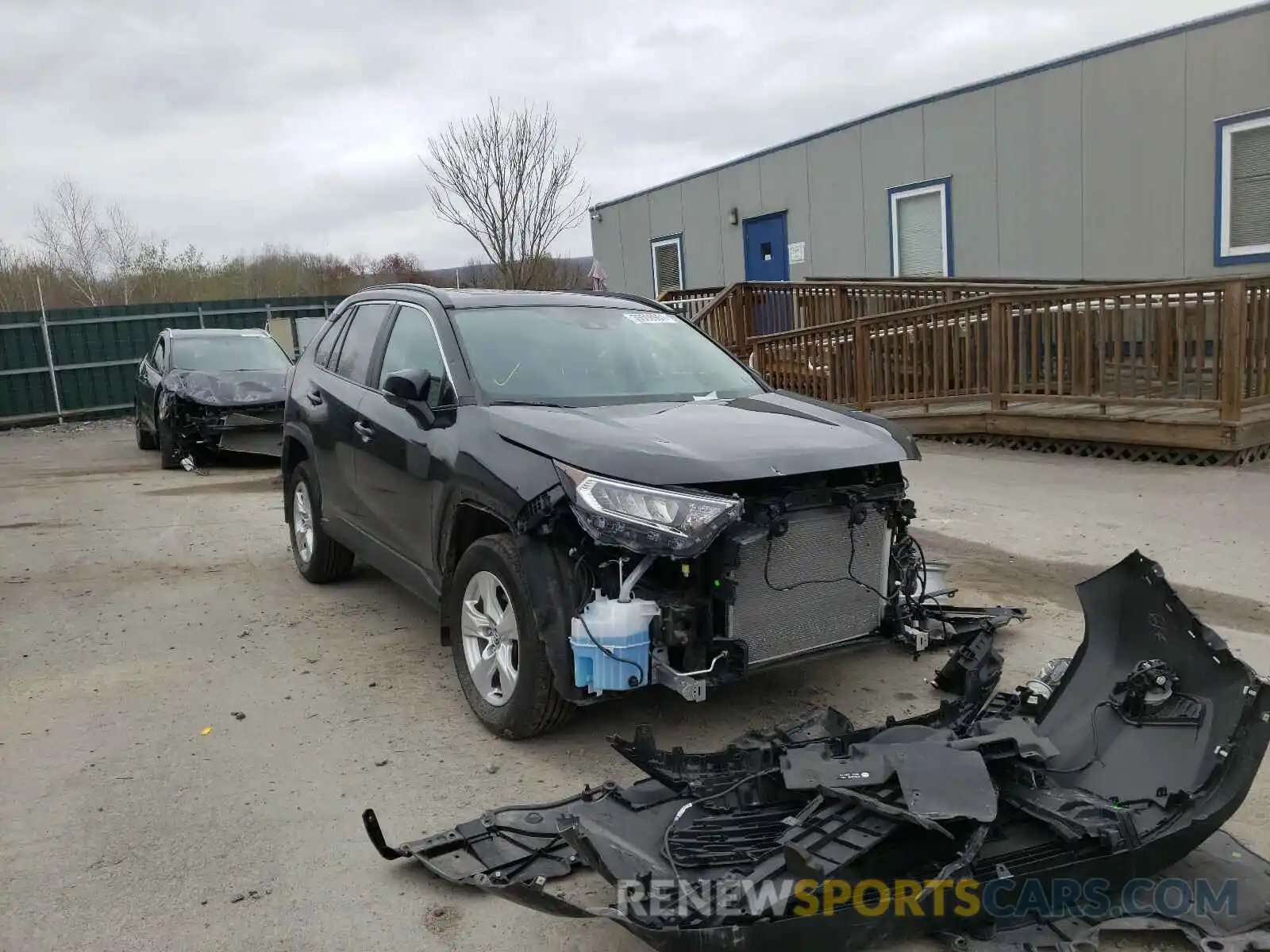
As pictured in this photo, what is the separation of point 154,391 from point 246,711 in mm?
9565

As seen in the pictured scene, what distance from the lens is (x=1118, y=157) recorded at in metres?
11.9

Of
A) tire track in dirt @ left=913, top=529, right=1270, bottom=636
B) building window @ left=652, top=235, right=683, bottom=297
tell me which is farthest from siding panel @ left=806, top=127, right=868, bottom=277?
tire track in dirt @ left=913, top=529, right=1270, bottom=636

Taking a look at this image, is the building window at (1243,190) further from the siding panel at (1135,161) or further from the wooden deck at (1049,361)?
the wooden deck at (1049,361)

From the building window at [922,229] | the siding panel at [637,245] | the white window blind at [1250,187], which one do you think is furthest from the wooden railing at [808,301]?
the siding panel at [637,245]

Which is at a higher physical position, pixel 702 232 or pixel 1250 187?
pixel 702 232

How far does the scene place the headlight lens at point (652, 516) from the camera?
135 inches

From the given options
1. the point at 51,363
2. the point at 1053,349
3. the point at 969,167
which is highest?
the point at 969,167

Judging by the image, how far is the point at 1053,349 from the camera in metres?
10.1

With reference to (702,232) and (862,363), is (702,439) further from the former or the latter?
(702,232)

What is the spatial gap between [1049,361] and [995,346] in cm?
59

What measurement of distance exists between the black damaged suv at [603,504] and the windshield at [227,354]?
8.26 metres

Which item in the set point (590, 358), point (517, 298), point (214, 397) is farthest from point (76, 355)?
point (590, 358)

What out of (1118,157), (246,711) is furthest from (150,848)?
(1118,157)

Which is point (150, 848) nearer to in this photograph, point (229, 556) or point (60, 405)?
point (229, 556)
